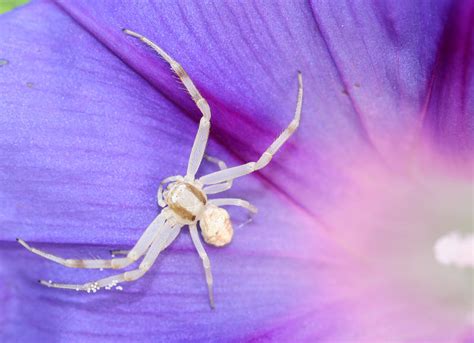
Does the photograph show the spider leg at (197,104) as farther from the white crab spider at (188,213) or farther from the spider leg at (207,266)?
the spider leg at (207,266)

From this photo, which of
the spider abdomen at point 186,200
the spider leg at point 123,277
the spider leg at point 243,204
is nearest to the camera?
the spider leg at point 123,277

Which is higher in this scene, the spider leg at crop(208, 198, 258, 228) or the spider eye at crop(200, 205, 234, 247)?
the spider leg at crop(208, 198, 258, 228)

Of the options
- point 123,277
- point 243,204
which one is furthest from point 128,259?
point 243,204

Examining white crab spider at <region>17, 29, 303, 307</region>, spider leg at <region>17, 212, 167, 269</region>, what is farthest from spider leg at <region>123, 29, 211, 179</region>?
spider leg at <region>17, 212, 167, 269</region>

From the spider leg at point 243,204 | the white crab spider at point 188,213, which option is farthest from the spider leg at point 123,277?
the spider leg at point 243,204

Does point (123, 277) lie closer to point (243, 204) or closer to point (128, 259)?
point (128, 259)

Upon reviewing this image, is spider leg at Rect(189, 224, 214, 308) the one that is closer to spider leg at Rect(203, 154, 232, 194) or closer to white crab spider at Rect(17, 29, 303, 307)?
white crab spider at Rect(17, 29, 303, 307)
